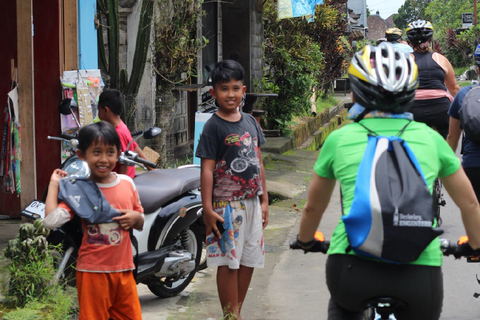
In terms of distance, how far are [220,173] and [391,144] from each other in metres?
2.17

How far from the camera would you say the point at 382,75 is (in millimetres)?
3086

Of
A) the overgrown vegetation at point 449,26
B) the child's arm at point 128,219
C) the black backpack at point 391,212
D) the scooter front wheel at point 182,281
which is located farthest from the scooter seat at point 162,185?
the overgrown vegetation at point 449,26

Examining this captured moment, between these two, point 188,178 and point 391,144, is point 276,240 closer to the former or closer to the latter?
point 188,178

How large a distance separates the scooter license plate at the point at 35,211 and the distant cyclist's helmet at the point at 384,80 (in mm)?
2749

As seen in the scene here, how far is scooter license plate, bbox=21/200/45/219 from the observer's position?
5219 millimetres

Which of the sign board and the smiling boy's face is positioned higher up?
the sign board

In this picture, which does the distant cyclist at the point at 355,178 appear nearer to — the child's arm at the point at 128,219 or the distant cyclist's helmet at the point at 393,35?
the child's arm at the point at 128,219

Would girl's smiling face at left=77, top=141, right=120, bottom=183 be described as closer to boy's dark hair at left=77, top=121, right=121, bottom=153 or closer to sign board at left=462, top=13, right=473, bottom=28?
boy's dark hair at left=77, top=121, right=121, bottom=153

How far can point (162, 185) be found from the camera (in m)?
5.75

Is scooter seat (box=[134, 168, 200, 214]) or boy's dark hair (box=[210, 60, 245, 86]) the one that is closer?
boy's dark hair (box=[210, 60, 245, 86])

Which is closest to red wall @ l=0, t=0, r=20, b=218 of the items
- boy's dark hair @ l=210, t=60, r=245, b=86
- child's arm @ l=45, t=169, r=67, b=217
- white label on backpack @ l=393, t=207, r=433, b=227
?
boy's dark hair @ l=210, t=60, r=245, b=86

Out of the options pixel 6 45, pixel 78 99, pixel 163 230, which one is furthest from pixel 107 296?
pixel 6 45

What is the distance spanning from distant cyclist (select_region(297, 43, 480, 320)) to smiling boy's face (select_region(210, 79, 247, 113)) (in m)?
1.84

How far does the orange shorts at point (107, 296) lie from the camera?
4108 mm
